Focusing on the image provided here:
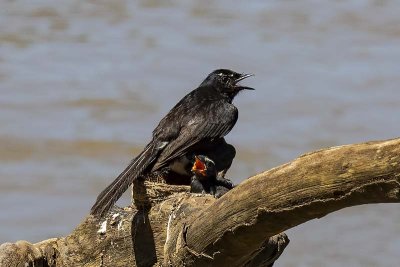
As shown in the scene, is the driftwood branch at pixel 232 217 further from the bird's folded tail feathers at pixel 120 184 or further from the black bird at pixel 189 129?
the black bird at pixel 189 129

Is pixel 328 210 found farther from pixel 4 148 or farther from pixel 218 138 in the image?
pixel 4 148

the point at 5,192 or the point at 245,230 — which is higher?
the point at 5,192

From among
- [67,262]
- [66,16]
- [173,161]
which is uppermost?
[66,16]

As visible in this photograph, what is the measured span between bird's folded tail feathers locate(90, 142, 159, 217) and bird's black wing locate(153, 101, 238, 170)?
10cm

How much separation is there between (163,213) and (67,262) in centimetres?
64

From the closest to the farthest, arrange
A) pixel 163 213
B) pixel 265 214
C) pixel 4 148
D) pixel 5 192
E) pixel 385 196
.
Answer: pixel 385 196, pixel 265 214, pixel 163 213, pixel 5 192, pixel 4 148

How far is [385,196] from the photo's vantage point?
5.80 metres

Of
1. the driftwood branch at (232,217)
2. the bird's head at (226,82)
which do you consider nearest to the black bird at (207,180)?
the driftwood branch at (232,217)

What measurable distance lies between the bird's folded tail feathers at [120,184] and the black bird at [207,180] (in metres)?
0.27

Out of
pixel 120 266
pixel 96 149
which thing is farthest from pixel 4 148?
pixel 120 266

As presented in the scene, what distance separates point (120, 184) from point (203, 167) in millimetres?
551

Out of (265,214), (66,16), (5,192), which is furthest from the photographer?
(66,16)

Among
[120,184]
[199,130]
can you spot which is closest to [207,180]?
[120,184]

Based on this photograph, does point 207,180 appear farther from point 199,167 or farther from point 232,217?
point 232,217
